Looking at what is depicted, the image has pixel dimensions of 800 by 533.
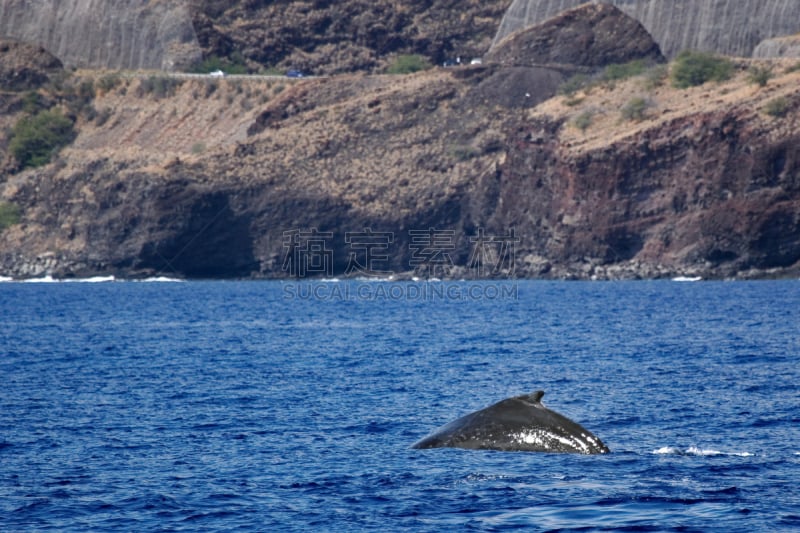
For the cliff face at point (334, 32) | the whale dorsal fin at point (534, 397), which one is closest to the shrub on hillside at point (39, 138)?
the cliff face at point (334, 32)

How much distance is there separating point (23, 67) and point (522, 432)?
15542 cm

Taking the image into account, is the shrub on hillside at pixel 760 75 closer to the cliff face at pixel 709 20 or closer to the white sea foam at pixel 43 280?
the cliff face at pixel 709 20

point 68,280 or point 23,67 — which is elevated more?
point 23,67

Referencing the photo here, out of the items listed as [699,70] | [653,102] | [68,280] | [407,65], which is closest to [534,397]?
A: [653,102]

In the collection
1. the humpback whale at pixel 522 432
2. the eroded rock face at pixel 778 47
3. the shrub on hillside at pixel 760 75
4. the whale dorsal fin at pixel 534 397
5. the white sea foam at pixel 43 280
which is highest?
the eroded rock face at pixel 778 47

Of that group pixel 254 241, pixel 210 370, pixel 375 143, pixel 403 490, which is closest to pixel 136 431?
pixel 403 490

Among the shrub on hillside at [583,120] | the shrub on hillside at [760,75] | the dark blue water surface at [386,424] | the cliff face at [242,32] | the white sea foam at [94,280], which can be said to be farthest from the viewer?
the cliff face at [242,32]

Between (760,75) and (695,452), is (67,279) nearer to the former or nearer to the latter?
(760,75)

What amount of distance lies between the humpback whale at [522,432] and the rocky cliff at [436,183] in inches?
3479

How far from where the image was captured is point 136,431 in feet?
97.6

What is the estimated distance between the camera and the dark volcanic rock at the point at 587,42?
154m

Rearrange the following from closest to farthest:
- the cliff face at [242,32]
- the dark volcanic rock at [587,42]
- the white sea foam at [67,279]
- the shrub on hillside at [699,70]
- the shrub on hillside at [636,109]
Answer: the shrub on hillside at [636,109] → the shrub on hillside at [699,70] → the white sea foam at [67,279] → the dark volcanic rock at [587,42] → the cliff face at [242,32]

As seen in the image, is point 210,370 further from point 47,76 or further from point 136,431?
point 47,76

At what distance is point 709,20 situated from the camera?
152m
